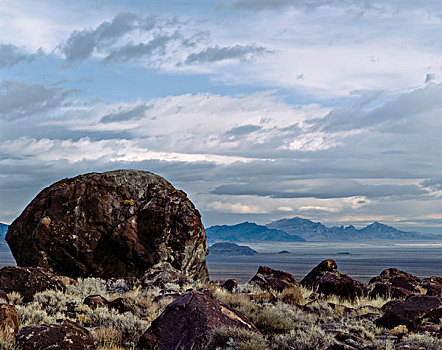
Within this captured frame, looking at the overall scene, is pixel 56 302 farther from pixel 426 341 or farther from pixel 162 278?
pixel 426 341

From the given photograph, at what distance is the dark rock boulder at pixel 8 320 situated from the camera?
31.1 ft

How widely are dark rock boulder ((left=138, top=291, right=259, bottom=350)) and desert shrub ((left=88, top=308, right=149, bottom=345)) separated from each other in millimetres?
720

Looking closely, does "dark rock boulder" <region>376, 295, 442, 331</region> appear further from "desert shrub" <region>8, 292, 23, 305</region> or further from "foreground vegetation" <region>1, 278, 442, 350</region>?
"desert shrub" <region>8, 292, 23, 305</region>

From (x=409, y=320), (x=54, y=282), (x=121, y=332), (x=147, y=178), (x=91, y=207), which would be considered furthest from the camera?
(x=147, y=178)

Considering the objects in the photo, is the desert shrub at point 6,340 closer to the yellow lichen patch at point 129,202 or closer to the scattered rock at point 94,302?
the scattered rock at point 94,302

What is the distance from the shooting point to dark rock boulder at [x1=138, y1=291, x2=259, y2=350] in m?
9.49

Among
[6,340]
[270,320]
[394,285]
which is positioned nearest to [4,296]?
[6,340]

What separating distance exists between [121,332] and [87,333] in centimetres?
78

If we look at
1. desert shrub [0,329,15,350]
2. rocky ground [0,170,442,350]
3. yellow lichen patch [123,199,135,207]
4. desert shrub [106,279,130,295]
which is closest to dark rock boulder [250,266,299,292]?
rocky ground [0,170,442,350]

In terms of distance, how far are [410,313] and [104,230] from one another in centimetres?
1233

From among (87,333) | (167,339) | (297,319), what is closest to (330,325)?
(297,319)

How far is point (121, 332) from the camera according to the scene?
35.0ft

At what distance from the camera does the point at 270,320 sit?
12281 millimetres

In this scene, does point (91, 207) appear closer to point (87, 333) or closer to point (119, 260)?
point (119, 260)
